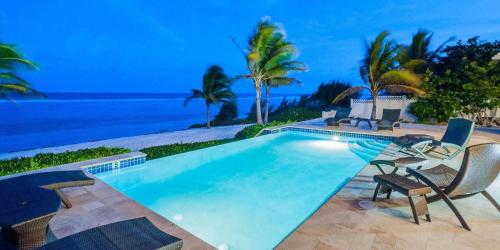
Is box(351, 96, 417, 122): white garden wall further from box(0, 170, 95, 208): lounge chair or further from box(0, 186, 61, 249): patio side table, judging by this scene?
box(0, 186, 61, 249): patio side table

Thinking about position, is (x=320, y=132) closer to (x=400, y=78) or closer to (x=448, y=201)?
(x=400, y=78)

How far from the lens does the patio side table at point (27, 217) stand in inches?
75.5

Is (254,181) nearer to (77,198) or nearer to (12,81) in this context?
(77,198)

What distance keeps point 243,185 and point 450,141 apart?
4521 mm

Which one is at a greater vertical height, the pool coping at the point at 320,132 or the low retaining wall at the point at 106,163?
the pool coping at the point at 320,132

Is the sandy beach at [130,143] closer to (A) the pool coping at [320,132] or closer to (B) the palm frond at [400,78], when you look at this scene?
(A) the pool coping at [320,132]

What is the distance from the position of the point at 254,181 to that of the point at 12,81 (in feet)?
18.7

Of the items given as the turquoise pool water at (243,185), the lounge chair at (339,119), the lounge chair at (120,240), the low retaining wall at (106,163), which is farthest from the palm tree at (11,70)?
the lounge chair at (339,119)

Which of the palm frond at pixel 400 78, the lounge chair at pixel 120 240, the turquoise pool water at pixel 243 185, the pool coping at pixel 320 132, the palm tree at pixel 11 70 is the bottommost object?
the turquoise pool water at pixel 243 185

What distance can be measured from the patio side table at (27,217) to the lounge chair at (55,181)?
487 millimetres

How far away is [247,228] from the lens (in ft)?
11.4

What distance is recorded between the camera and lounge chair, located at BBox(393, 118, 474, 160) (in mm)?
5242

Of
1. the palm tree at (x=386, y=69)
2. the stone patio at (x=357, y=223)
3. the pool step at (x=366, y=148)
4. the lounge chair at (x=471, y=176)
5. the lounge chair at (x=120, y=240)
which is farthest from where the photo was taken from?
the palm tree at (x=386, y=69)

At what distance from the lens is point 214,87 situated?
51.5 ft
